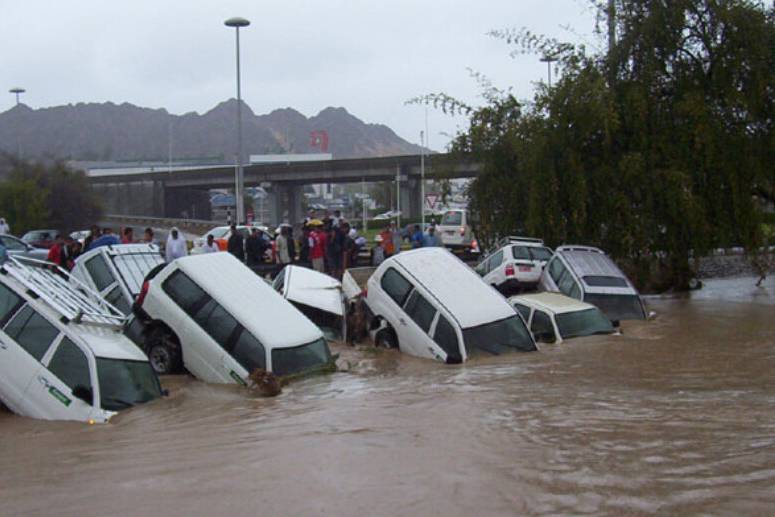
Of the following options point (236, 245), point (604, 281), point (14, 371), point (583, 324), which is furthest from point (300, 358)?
point (236, 245)

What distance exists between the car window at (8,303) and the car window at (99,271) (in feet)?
14.3

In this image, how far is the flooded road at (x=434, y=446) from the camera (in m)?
6.81

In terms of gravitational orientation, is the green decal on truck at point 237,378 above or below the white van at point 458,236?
below

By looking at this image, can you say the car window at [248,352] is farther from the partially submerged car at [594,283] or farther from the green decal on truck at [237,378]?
the partially submerged car at [594,283]

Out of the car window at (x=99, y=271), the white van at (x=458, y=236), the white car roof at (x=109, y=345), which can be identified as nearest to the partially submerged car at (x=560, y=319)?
the car window at (x=99, y=271)

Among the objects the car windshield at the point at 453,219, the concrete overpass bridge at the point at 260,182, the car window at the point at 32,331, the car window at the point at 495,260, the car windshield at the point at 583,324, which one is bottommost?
the car windshield at the point at 583,324

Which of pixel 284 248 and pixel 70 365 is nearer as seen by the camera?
pixel 70 365

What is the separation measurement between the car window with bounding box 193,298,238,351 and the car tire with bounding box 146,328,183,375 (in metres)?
0.50

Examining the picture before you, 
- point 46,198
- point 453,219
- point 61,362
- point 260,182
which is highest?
point 260,182

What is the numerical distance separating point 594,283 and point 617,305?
57 centimetres

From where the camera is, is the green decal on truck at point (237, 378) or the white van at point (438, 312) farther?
the white van at point (438, 312)

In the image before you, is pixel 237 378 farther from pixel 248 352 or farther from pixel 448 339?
pixel 448 339

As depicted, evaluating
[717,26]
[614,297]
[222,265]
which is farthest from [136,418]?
[717,26]

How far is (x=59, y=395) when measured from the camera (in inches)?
392
